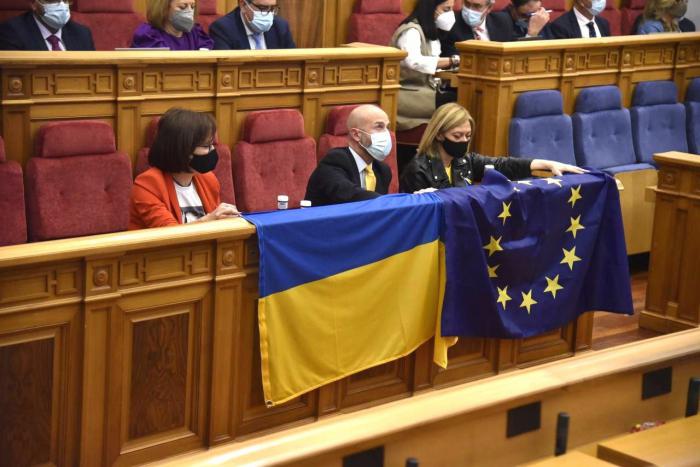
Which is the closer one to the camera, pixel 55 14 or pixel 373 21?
pixel 55 14

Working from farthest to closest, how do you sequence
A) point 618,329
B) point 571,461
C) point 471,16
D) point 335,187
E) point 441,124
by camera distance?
point 471,16, point 618,329, point 441,124, point 335,187, point 571,461

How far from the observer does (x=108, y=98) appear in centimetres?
220

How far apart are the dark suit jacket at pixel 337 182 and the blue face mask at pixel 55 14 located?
0.68 metres

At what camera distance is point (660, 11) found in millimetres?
3393

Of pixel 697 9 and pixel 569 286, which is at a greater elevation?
pixel 697 9

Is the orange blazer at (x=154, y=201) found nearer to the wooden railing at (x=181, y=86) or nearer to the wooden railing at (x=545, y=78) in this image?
the wooden railing at (x=181, y=86)

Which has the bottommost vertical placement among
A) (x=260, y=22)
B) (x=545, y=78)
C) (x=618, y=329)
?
(x=618, y=329)

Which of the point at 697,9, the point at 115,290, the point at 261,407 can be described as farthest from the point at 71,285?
the point at 697,9

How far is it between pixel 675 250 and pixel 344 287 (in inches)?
36.9

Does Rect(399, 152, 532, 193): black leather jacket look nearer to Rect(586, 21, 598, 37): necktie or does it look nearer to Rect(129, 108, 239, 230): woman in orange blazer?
Rect(129, 108, 239, 230): woman in orange blazer

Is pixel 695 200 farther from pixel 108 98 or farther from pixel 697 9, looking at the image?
pixel 697 9

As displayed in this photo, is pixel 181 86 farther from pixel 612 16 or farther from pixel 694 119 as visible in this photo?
pixel 612 16

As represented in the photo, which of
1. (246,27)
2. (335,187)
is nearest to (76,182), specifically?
(335,187)

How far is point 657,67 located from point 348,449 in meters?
2.32
